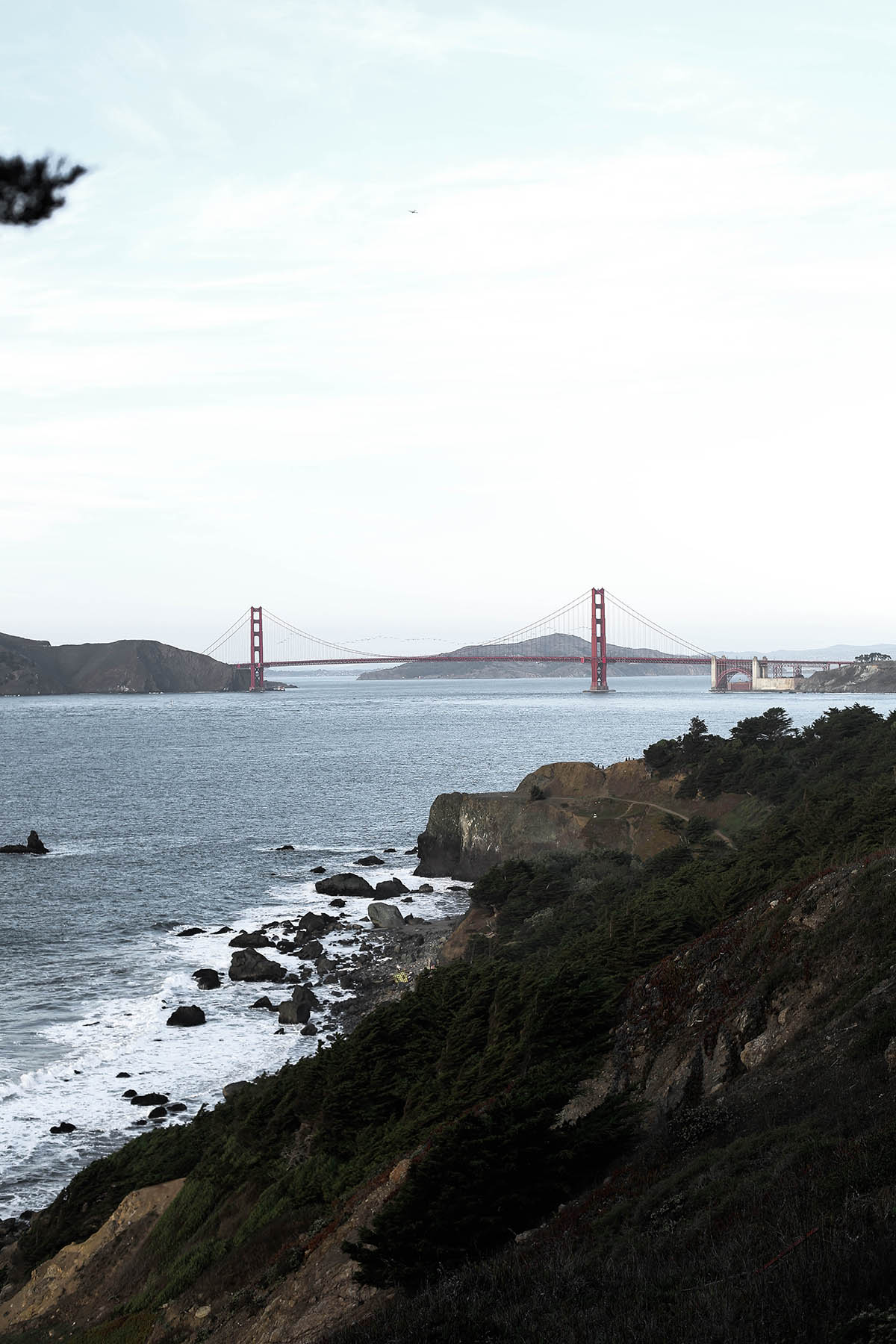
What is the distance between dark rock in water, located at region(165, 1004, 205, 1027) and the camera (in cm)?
2891

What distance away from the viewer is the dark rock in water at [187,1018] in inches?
1138

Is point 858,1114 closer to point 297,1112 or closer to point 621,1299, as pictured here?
point 621,1299

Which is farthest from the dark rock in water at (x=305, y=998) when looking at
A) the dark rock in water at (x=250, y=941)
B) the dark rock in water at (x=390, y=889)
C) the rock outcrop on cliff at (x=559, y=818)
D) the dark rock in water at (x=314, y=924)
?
the dark rock in water at (x=390, y=889)

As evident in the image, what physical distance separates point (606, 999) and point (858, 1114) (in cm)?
624

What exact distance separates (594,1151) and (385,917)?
30136 millimetres

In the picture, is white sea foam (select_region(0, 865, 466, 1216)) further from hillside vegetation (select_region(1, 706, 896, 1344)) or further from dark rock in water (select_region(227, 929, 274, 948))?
hillside vegetation (select_region(1, 706, 896, 1344))

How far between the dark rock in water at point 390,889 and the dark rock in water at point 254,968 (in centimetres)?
1103

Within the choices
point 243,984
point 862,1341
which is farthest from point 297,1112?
point 243,984

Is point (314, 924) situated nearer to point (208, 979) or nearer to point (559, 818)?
point (208, 979)

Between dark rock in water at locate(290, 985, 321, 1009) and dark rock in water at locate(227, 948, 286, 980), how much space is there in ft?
9.35

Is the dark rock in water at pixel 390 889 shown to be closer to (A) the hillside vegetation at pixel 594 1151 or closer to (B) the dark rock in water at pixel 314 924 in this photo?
(B) the dark rock in water at pixel 314 924

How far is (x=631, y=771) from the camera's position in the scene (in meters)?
44.3

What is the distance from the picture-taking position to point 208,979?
3269cm

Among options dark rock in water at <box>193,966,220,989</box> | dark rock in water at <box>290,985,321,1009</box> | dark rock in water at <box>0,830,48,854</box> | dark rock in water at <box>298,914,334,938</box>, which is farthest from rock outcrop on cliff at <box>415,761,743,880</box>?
dark rock in water at <box>0,830,48,854</box>
